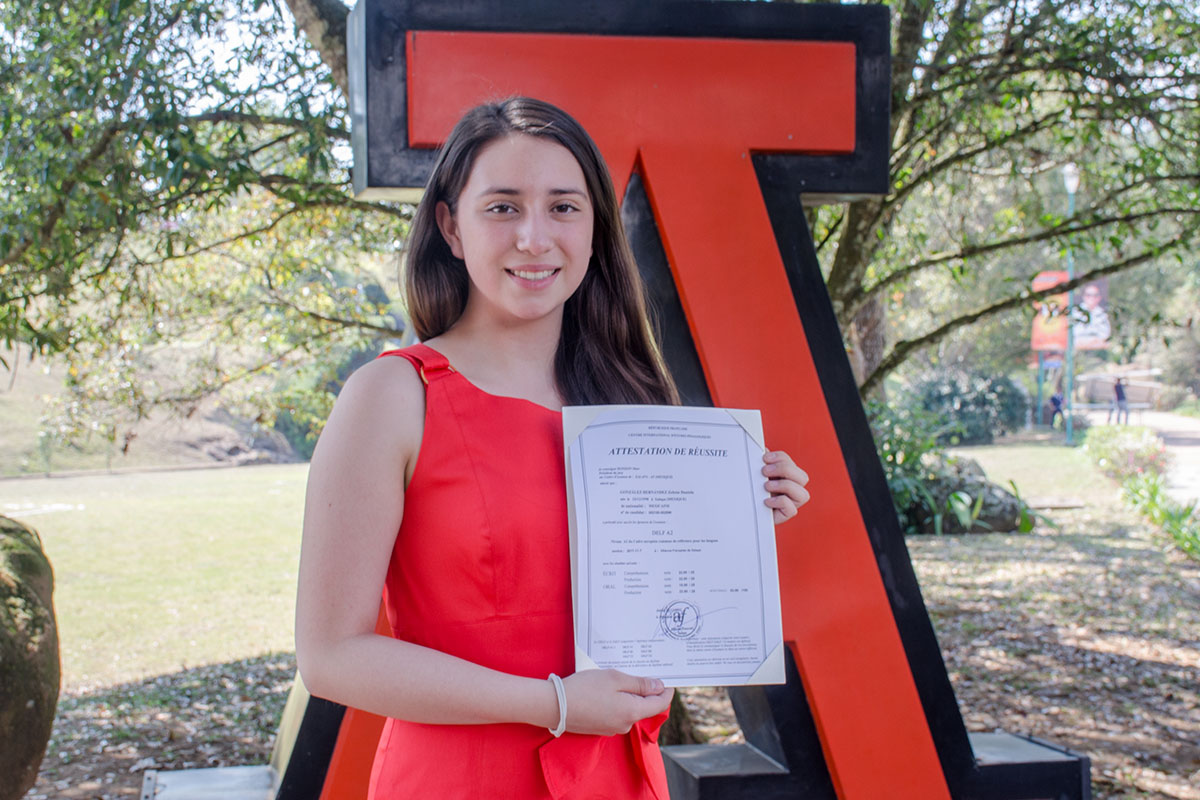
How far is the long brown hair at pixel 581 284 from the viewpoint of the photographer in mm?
1613

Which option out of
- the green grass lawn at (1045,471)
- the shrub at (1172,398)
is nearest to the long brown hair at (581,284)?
the green grass lawn at (1045,471)

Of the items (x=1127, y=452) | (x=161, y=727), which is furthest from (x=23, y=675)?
(x=1127, y=452)

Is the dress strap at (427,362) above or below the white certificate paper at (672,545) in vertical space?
above

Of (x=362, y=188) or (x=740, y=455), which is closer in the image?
(x=740, y=455)

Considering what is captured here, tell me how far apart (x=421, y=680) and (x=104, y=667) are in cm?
714

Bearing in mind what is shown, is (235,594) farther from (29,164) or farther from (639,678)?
(639,678)

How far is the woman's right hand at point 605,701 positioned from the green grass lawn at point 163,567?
21.6ft

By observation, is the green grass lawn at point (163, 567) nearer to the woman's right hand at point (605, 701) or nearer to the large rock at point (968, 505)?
the woman's right hand at point (605, 701)

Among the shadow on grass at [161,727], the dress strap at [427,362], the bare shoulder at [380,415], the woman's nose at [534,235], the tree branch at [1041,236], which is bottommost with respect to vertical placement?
the shadow on grass at [161,727]

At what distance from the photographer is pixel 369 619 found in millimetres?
1398

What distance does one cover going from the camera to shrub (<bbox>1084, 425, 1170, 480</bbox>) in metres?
14.6

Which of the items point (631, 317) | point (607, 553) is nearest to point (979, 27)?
point (631, 317)

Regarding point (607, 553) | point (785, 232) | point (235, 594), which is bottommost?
point (235, 594)

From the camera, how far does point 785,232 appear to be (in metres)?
3.00
